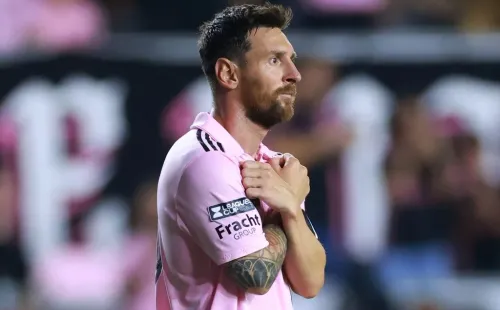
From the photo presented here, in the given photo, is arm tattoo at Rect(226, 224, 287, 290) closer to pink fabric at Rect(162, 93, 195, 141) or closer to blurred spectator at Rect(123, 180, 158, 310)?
blurred spectator at Rect(123, 180, 158, 310)

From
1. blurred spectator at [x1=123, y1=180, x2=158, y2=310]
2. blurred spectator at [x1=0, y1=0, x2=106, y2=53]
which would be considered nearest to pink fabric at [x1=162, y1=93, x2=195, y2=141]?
blurred spectator at [x1=123, y1=180, x2=158, y2=310]

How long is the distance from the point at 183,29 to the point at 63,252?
197 centimetres

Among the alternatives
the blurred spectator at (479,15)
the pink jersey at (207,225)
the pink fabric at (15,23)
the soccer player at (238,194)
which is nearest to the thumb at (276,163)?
the soccer player at (238,194)

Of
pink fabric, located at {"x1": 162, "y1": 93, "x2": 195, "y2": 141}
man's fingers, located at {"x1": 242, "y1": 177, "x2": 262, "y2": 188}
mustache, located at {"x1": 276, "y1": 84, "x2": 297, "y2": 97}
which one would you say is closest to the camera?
man's fingers, located at {"x1": 242, "y1": 177, "x2": 262, "y2": 188}

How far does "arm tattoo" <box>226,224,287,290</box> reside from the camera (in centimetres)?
363

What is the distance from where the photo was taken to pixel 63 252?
8727 millimetres

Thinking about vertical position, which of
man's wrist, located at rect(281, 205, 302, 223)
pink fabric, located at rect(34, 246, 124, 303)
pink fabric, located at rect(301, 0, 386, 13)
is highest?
pink fabric, located at rect(301, 0, 386, 13)

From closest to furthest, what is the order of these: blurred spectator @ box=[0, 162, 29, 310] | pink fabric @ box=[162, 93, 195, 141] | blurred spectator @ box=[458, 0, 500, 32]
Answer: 1. blurred spectator @ box=[0, 162, 29, 310]
2. pink fabric @ box=[162, 93, 195, 141]
3. blurred spectator @ box=[458, 0, 500, 32]

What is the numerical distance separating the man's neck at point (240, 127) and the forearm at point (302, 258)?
32 centimetres

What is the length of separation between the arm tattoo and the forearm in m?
0.09

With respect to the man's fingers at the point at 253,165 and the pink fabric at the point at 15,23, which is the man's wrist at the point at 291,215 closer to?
the man's fingers at the point at 253,165

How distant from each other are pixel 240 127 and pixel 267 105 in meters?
0.13

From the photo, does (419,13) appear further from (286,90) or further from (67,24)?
(286,90)

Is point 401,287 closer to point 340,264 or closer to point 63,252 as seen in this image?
point 340,264
